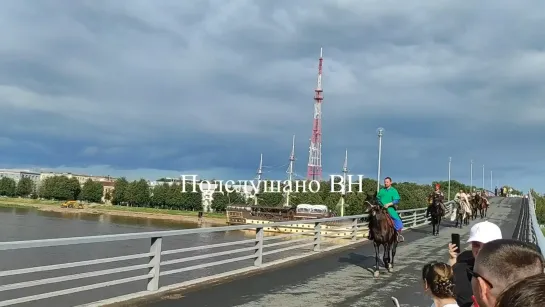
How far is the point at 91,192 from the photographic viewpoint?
167 meters

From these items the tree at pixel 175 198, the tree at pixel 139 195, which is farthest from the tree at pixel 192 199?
the tree at pixel 139 195

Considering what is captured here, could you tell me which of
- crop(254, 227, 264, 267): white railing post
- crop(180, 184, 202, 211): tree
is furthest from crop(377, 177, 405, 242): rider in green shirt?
crop(180, 184, 202, 211): tree

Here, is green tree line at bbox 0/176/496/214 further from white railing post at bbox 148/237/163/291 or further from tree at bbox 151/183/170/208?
white railing post at bbox 148/237/163/291

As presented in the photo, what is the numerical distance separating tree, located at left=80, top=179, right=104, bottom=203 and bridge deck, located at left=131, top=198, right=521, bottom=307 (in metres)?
161

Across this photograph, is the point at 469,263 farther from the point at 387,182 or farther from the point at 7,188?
the point at 7,188

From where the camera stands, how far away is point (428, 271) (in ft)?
14.1

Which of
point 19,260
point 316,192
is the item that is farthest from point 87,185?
point 19,260

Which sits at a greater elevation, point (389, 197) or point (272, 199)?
point (389, 197)

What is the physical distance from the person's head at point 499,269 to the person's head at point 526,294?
484mm

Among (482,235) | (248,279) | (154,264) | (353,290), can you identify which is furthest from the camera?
(248,279)

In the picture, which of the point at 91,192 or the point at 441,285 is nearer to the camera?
the point at 441,285

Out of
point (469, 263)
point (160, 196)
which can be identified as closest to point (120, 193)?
point (160, 196)

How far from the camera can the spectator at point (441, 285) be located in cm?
415

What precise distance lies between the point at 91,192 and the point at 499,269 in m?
175
